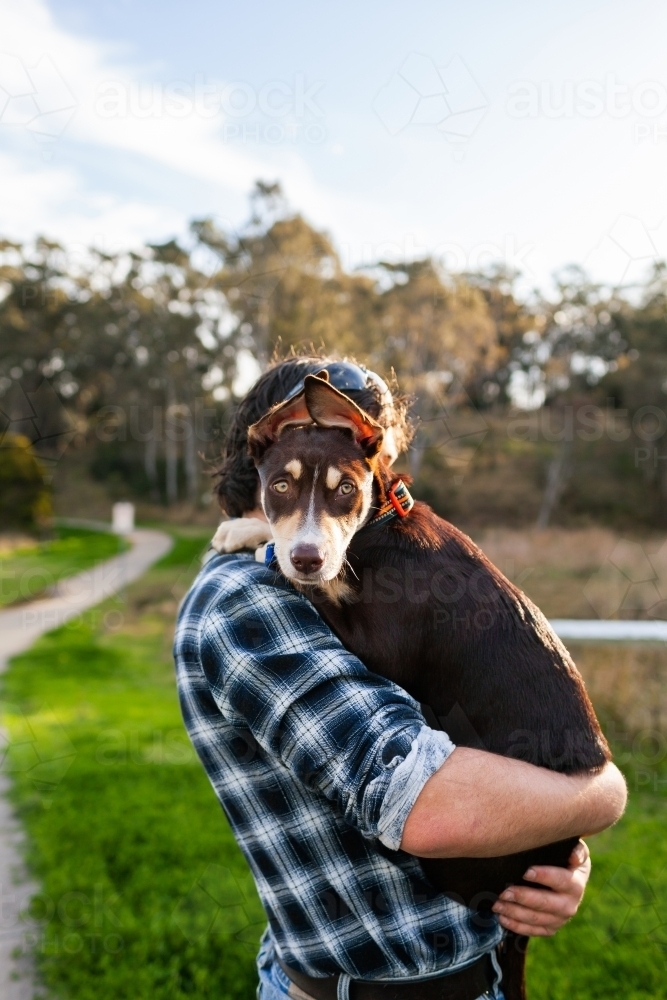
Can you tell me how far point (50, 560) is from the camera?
25047 mm

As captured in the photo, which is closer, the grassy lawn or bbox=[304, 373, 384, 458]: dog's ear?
bbox=[304, 373, 384, 458]: dog's ear

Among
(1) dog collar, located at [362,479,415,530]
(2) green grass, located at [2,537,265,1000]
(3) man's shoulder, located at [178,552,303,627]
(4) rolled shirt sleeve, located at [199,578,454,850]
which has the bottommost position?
(2) green grass, located at [2,537,265,1000]

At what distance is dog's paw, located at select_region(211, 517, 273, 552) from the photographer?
2.34m

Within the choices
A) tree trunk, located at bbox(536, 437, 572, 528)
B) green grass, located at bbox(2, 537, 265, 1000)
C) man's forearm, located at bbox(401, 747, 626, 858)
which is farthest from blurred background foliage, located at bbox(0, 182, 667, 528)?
man's forearm, located at bbox(401, 747, 626, 858)

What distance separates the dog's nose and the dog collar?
34 cm

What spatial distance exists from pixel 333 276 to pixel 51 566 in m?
15.4

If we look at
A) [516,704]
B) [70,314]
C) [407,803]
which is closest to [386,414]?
[516,704]

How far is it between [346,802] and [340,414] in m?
1.03

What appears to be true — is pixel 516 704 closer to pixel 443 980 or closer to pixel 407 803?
pixel 407 803

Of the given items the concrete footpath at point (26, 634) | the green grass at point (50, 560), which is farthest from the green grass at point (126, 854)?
the green grass at point (50, 560)

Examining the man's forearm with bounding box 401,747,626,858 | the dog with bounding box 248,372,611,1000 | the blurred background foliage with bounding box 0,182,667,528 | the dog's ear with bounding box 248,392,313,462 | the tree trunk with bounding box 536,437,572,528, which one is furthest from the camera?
the tree trunk with bounding box 536,437,572,528

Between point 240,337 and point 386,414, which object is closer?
point 386,414

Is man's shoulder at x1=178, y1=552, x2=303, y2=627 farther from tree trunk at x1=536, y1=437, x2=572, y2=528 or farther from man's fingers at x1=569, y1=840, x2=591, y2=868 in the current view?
tree trunk at x1=536, y1=437, x2=572, y2=528

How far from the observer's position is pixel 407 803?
1.53 metres
